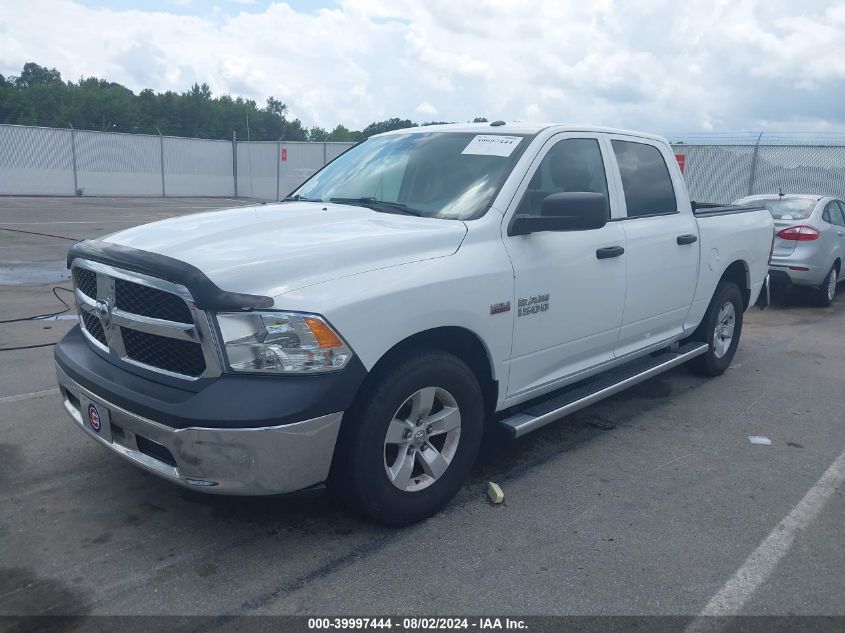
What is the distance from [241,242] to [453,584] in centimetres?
177

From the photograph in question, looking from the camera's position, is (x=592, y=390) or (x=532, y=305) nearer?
(x=532, y=305)

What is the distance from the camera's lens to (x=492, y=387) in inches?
155

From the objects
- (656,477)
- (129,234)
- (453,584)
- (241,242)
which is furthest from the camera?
(656,477)

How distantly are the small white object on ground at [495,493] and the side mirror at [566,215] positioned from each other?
1.35 meters

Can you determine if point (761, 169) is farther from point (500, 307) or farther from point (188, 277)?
point (188, 277)

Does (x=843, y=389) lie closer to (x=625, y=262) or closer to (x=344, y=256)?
(x=625, y=262)

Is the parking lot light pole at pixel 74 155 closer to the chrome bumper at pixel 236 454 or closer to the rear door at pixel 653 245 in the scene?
the rear door at pixel 653 245

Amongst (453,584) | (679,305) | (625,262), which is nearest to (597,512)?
(453,584)

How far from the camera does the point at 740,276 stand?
21.4 ft

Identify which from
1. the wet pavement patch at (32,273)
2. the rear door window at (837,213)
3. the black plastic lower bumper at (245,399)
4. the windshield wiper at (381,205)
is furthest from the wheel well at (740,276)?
the wet pavement patch at (32,273)

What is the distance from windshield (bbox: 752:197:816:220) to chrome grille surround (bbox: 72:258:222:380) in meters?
9.55

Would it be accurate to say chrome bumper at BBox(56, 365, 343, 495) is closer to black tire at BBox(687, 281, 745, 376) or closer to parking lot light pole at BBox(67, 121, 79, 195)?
black tire at BBox(687, 281, 745, 376)

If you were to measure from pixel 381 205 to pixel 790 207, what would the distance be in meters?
8.35

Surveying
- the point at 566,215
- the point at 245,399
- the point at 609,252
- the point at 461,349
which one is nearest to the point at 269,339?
the point at 245,399
